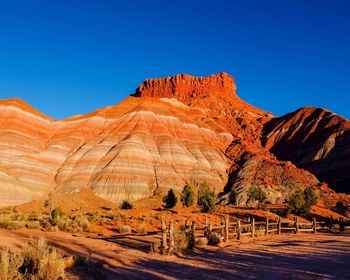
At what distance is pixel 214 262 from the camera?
49.6 ft

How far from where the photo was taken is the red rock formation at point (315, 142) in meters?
85.7

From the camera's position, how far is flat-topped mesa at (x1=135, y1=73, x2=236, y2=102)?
147 m

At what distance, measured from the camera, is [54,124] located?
94562mm

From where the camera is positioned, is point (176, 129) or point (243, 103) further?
point (243, 103)

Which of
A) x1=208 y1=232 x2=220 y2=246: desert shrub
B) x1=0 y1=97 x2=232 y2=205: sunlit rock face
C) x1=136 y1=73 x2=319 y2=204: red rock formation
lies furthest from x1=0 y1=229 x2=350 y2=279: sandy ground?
x1=136 y1=73 x2=319 y2=204: red rock formation

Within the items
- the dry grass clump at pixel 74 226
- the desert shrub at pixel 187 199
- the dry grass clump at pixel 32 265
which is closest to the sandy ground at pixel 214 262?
the dry grass clump at pixel 32 265

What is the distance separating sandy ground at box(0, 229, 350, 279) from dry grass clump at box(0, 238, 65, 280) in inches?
74.6

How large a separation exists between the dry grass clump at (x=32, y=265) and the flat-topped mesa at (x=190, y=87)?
434 ft

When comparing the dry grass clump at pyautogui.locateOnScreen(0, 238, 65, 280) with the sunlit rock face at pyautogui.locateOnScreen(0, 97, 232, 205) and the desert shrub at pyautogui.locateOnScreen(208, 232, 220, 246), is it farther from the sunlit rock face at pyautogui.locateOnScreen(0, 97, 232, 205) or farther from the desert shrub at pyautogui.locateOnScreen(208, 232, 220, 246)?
the sunlit rock face at pyautogui.locateOnScreen(0, 97, 232, 205)

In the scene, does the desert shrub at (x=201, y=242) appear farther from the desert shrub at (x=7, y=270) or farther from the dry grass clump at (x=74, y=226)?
the desert shrub at (x=7, y=270)

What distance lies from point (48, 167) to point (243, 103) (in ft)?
294

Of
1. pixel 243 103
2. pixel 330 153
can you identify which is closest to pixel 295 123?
pixel 330 153

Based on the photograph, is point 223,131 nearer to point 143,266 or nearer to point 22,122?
point 22,122

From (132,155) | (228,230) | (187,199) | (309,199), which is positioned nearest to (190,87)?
(132,155)
